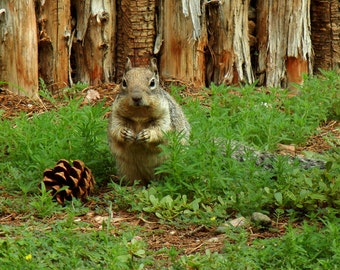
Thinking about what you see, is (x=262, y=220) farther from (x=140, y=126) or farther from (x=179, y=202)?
(x=140, y=126)

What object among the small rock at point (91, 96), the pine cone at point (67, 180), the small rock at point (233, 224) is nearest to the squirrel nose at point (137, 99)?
the pine cone at point (67, 180)

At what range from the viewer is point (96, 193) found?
6434mm

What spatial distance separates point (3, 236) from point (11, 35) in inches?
138

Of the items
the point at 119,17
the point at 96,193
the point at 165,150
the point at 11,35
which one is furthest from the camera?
the point at 119,17

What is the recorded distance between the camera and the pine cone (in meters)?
6.09

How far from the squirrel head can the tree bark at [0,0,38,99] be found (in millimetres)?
2208

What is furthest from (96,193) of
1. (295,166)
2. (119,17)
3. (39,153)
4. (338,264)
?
(119,17)

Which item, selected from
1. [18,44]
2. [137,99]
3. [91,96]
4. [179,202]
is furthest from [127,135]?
[18,44]

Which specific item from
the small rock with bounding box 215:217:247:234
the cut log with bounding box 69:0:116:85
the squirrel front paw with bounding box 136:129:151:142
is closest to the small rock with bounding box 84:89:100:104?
the cut log with bounding box 69:0:116:85

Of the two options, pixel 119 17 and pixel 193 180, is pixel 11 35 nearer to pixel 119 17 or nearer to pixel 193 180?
pixel 119 17

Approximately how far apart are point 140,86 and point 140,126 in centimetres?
35

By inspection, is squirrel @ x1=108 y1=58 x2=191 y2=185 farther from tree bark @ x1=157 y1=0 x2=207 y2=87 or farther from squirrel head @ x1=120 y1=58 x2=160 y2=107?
tree bark @ x1=157 y1=0 x2=207 y2=87

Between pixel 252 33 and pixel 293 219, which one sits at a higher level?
pixel 252 33

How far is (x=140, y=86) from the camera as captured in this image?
6.25 meters
